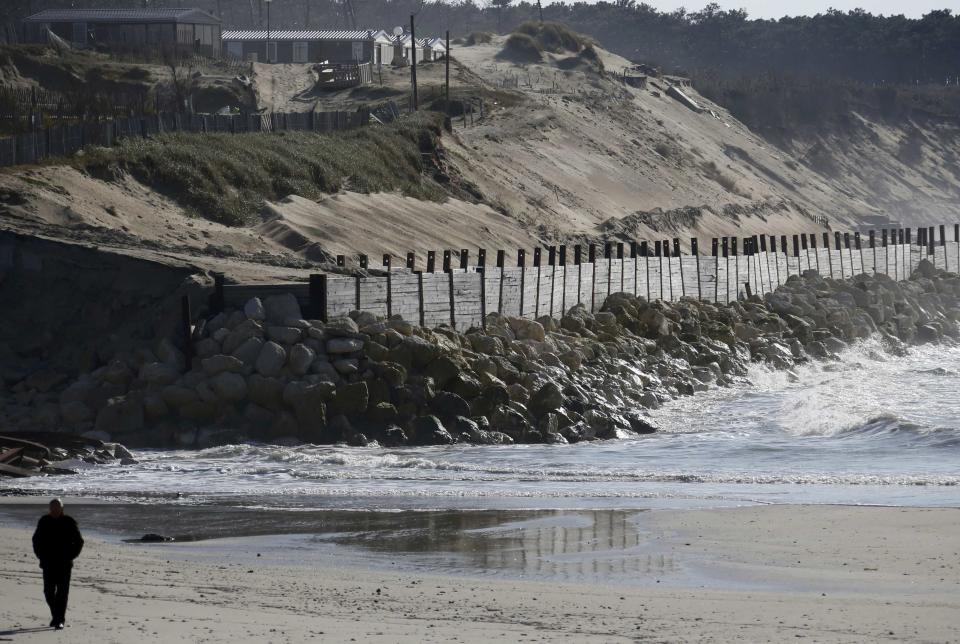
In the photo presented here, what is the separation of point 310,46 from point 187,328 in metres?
66.9

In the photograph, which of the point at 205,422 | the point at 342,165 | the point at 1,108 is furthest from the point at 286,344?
the point at 1,108

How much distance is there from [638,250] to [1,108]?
22244mm

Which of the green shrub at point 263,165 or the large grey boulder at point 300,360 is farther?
the green shrub at point 263,165

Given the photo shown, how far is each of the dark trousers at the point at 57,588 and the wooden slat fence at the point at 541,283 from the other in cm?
1276

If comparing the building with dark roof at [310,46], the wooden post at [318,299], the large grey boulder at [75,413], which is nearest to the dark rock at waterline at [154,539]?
the large grey boulder at [75,413]

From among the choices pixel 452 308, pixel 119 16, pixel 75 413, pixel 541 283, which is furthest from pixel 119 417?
pixel 119 16

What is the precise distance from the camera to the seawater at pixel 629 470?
17.0 m

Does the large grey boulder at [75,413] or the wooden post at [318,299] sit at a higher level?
the wooden post at [318,299]

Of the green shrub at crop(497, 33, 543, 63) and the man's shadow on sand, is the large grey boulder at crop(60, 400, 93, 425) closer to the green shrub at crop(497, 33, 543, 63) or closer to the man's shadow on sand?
the man's shadow on sand

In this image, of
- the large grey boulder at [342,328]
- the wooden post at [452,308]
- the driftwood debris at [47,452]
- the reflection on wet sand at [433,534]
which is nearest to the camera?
the reflection on wet sand at [433,534]

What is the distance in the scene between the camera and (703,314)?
32.7 m

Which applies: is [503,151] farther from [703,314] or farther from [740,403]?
[740,403]

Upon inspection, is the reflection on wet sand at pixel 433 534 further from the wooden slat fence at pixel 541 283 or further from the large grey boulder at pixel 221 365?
the wooden slat fence at pixel 541 283

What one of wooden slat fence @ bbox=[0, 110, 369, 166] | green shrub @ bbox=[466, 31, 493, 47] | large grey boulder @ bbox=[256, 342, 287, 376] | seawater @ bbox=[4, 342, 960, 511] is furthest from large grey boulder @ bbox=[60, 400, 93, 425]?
green shrub @ bbox=[466, 31, 493, 47]
